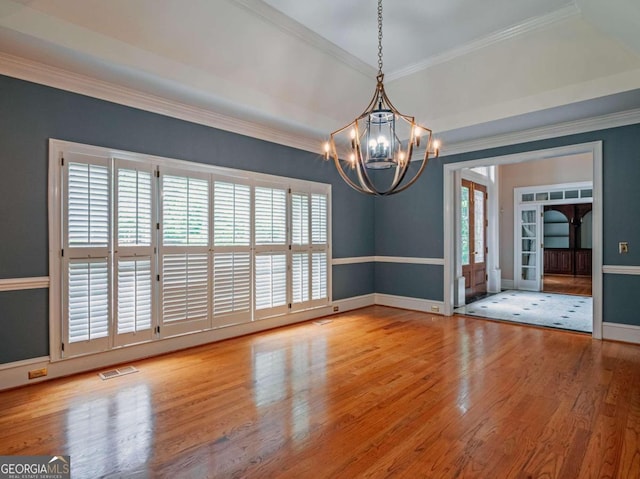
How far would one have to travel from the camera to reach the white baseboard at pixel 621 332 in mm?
4223

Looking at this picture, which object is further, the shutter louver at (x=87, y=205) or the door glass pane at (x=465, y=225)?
the door glass pane at (x=465, y=225)

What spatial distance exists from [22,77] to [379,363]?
166 inches

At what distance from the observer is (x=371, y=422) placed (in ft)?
8.13

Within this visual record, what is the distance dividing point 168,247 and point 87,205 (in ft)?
2.86

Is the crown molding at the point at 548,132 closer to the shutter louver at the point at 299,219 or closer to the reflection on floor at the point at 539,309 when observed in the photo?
the shutter louver at the point at 299,219

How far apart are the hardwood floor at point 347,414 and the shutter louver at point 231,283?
0.55 metres

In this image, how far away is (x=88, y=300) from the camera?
11.0ft

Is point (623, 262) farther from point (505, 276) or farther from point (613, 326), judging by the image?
point (505, 276)

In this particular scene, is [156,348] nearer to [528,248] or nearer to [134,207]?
[134,207]

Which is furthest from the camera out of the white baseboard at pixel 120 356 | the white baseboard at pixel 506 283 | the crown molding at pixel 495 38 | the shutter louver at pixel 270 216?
the white baseboard at pixel 506 283

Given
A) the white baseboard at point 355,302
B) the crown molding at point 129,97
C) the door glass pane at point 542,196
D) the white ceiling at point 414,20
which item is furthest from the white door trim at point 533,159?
the door glass pane at point 542,196

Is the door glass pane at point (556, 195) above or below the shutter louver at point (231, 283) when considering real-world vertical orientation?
above

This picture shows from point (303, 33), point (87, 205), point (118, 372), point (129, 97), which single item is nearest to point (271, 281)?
point (118, 372)

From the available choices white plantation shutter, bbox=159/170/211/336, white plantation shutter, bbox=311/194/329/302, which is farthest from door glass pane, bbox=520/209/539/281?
white plantation shutter, bbox=159/170/211/336
